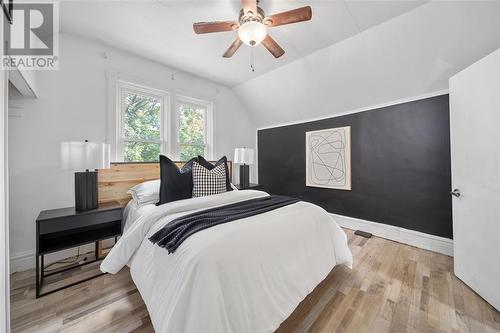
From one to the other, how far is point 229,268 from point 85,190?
1.82m

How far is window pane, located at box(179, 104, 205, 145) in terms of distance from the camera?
10.9 ft

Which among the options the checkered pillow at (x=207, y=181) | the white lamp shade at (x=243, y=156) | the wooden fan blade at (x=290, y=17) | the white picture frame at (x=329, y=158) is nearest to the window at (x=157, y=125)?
the white lamp shade at (x=243, y=156)

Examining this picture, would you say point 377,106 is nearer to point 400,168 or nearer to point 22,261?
point 400,168

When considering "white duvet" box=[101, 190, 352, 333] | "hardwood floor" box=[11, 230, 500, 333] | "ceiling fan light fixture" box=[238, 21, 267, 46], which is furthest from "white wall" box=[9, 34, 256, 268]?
"ceiling fan light fixture" box=[238, 21, 267, 46]

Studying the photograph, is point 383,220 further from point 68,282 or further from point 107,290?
point 68,282

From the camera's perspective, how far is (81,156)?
1.85 metres

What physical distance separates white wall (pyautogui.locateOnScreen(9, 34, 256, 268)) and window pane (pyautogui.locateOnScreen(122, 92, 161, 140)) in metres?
0.27

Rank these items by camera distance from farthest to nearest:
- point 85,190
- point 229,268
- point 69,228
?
point 85,190
point 69,228
point 229,268

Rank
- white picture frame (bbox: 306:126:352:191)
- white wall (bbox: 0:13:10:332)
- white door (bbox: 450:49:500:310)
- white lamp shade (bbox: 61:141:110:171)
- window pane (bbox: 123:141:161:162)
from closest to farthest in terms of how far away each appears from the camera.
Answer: white wall (bbox: 0:13:10:332) → white door (bbox: 450:49:500:310) → white lamp shade (bbox: 61:141:110:171) → window pane (bbox: 123:141:161:162) → white picture frame (bbox: 306:126:352:191)

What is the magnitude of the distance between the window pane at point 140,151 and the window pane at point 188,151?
38 cm

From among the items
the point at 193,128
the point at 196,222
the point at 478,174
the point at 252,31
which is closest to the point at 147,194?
the point at 196,222

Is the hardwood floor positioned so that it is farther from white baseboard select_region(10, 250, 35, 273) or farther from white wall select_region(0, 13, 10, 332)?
white wall select_region(0, 13, 10, 332)

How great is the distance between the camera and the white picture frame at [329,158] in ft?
10.7

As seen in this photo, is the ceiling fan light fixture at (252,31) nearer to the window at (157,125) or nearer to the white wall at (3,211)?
the white wall at (3,211)
